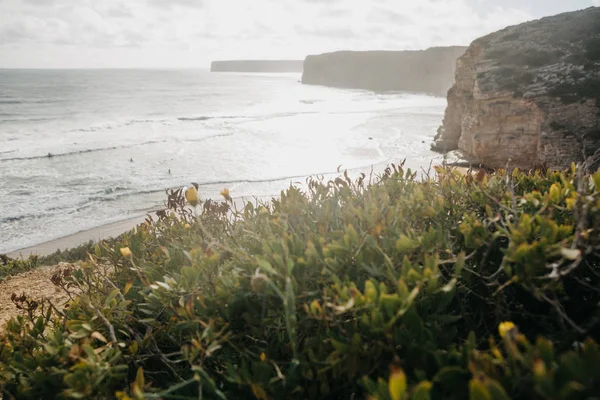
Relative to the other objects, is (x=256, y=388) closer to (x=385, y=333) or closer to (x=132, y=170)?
(x=385, y=333)

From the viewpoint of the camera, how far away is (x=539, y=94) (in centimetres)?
1433

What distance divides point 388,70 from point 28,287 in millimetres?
110577

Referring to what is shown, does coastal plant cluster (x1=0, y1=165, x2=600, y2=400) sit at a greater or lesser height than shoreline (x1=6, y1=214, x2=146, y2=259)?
greater

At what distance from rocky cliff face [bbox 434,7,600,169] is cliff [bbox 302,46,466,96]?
68.6 meters

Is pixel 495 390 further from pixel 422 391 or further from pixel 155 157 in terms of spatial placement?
pixel 155 157

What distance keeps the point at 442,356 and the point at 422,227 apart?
962 millimetres

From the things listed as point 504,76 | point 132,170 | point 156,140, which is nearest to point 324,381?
point 504,76

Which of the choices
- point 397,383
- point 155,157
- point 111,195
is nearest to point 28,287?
point 397,383

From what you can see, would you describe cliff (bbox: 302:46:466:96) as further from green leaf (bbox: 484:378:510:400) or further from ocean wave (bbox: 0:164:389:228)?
green leaf (bbox: 484:378:510:400)

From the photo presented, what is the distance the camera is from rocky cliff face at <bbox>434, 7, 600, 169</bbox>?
1345 centimetres

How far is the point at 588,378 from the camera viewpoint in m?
0.96

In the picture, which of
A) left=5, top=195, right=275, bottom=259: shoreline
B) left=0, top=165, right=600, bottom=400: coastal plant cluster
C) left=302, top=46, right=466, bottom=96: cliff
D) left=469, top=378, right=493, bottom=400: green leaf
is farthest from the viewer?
left=302, top=46, right=466, bottom=96: cliff

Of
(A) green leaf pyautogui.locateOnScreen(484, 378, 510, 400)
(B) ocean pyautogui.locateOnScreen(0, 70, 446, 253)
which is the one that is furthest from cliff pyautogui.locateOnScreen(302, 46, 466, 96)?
(A) green leaf pyautogui.locateOnScreen(484, 378, 510, 400)

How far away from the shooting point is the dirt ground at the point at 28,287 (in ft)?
21.5
